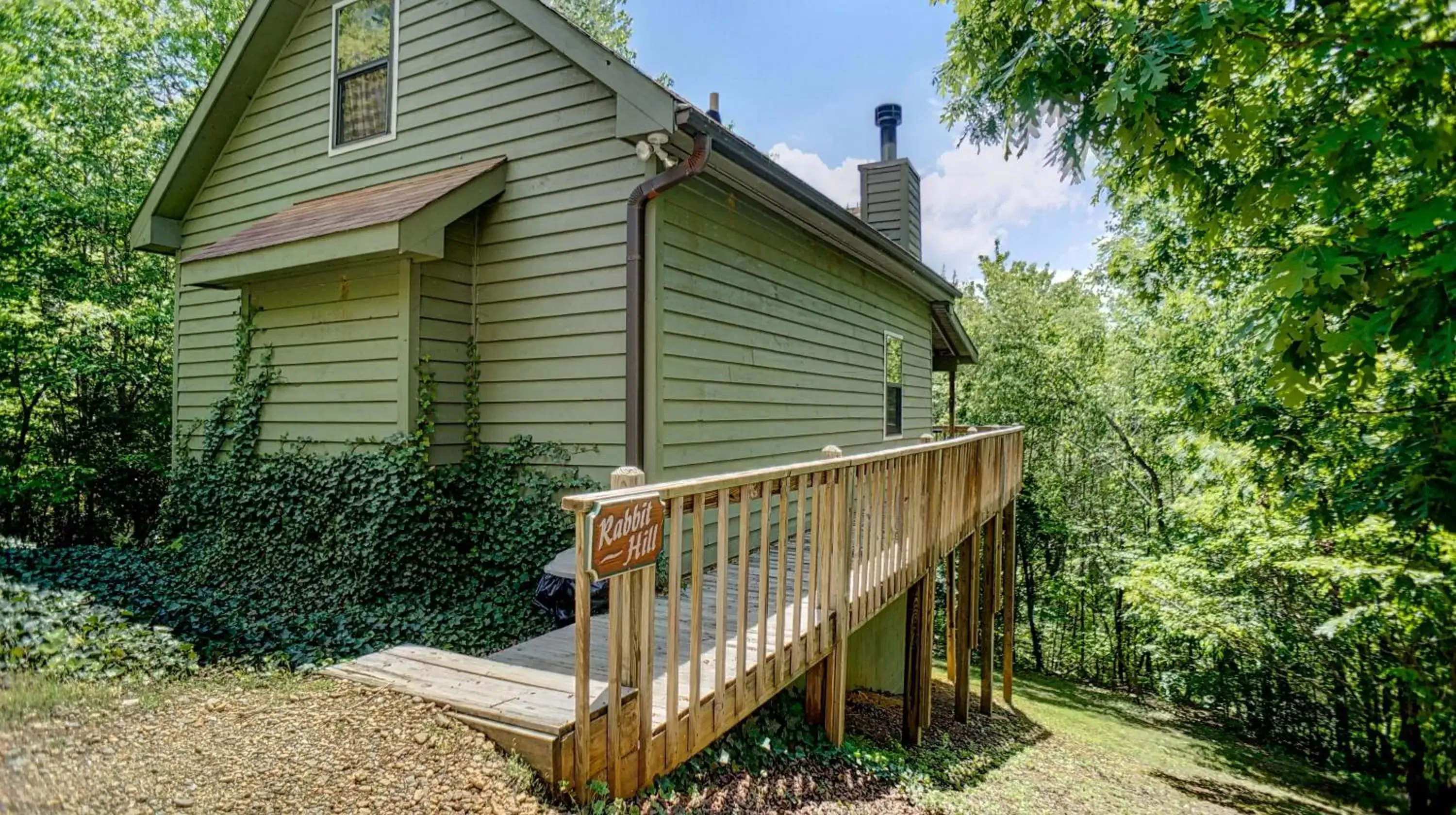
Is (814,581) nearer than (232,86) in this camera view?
Yes

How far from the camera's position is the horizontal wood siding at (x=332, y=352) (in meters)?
6.25

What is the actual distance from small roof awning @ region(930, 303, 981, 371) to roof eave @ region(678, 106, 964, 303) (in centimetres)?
216

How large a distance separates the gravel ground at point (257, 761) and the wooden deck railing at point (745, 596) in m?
0.54

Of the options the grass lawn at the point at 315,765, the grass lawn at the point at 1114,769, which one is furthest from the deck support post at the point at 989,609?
the grass lawn at the point at 315,765

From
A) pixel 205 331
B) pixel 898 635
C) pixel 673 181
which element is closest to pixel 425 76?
pixel 673 181

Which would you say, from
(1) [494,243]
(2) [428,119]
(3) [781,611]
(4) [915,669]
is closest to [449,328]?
(1) [494,243]

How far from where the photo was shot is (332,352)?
6.67 m

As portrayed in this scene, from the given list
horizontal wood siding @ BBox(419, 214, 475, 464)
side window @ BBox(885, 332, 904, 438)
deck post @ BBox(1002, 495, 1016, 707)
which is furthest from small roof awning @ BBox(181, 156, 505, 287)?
deck post @ BBox(1002, 495, 1016, 707)

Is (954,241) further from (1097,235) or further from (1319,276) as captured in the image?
(1319,276)

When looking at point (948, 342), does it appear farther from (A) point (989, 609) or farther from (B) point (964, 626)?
(B) point (964, 626)

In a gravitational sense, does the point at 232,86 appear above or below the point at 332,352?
above

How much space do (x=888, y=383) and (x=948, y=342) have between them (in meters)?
4.35

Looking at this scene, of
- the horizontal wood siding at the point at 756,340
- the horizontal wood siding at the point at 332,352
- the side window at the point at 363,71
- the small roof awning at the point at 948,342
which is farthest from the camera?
the small roof awning at the point at 948,342

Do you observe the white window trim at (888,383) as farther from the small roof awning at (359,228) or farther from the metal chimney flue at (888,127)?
the small roof awning at (359,228)
